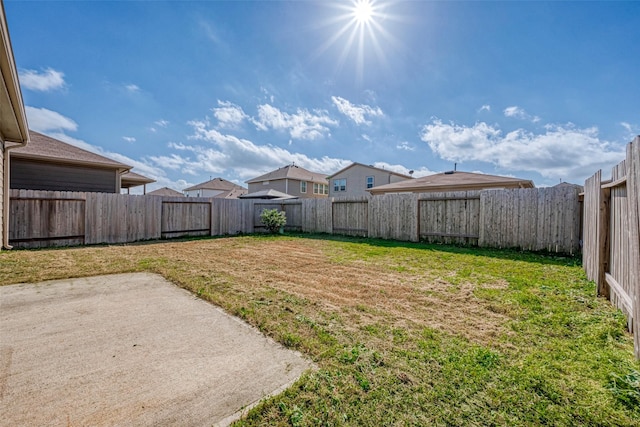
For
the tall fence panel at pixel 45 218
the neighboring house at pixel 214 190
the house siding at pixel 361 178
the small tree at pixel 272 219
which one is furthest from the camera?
the neighboring house at pixel 214 190

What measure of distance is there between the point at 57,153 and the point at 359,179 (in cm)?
2021

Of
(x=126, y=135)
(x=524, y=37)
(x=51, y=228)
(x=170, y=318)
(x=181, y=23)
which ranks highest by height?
(x=181, y=23)

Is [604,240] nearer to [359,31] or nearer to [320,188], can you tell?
[359,31]

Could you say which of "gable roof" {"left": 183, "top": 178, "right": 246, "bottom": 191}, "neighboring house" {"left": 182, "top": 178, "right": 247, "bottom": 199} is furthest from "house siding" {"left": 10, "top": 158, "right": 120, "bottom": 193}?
"gable roof" {"left": 183, "top": 178, "right": 246, "bottom": 191}

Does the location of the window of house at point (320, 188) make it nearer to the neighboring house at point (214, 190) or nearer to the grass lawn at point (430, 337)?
the neighboring house at point (214, 190)

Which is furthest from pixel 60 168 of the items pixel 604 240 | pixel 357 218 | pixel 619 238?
pixel 604 240

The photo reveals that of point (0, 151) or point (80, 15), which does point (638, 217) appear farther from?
point (0, 151)

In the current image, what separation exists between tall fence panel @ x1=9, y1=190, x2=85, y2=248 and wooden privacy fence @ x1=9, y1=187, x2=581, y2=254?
20 mm

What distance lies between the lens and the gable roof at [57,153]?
32.8 feet

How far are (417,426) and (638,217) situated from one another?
8.51 feet

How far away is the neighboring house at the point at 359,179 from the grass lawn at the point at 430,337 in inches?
733

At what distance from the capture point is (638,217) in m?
2.28

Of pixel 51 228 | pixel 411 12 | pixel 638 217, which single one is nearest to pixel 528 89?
pixel 411 12

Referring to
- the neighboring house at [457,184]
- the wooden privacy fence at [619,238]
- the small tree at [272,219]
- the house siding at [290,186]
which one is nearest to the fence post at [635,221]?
the wooden privacy fence at [619,238]
